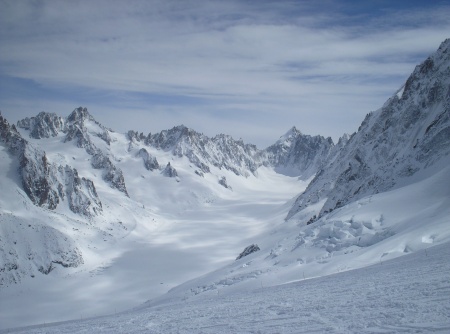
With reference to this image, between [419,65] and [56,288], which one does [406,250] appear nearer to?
[419,65]

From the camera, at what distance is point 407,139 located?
200ft

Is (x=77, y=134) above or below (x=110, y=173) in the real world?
above

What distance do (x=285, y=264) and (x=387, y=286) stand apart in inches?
829

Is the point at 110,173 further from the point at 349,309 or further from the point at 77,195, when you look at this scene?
the point at 349,309

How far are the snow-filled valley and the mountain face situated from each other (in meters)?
0.24

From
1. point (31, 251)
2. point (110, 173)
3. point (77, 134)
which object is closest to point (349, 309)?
point (31, 251)

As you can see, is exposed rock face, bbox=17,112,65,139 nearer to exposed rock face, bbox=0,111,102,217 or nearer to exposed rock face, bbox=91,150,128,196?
exposed rock face, bbox=91,150,128,196

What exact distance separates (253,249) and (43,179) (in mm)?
62668

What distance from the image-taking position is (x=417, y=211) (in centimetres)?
3481

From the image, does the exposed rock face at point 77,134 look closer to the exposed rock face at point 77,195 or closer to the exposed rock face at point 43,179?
the exposed rock face at point 77,195

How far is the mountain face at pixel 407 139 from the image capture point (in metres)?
49.2

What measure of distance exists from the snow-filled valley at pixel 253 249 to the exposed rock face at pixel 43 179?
35cm

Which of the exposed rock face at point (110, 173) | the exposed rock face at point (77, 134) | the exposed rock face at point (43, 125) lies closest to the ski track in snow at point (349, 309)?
the exposed rock face at point (110, 173)

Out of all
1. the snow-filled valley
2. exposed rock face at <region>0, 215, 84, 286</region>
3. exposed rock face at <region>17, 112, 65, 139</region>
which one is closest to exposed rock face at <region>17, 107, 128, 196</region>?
exposed rock face at <region>17, 112, 65, 139</region>
